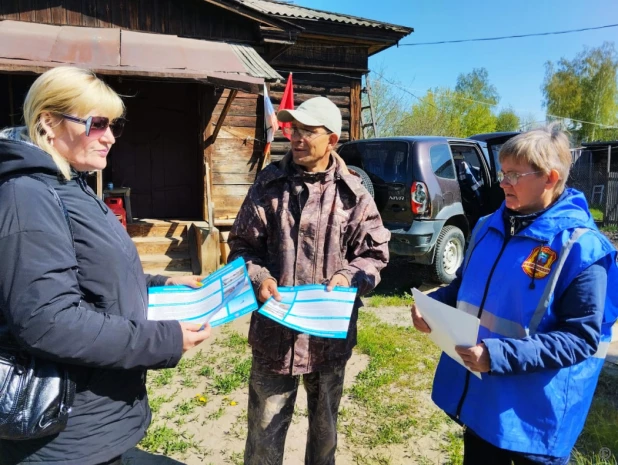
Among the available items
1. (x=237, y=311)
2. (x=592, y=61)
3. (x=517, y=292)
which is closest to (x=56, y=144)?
(x=237, y=311)

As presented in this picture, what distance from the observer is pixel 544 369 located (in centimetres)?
154

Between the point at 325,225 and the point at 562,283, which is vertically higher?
the point at 325,225

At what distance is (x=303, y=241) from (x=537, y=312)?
96 centimetres

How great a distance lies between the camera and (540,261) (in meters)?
1.58

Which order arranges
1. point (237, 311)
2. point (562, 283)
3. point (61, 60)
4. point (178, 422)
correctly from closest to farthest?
point (562, 283)
point (237, 311)
point (178, 422)
point (61, 60)

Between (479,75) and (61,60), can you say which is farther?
(479,75)

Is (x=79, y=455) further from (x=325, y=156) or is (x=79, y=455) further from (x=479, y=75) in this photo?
(x=479, y=75)

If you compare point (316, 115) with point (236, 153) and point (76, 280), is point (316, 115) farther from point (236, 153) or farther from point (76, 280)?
point (236, 153)

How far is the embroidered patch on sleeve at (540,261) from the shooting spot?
5.09ft

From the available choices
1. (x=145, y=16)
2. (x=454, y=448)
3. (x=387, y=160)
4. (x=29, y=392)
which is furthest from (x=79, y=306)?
(x=145, y=16)

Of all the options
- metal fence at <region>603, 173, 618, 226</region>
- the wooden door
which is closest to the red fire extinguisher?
the wooden door

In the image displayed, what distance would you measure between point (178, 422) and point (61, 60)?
4.86 metres

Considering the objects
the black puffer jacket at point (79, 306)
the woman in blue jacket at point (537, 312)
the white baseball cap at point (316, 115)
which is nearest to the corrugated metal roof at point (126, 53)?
the white baseball cap at point (316, 115)

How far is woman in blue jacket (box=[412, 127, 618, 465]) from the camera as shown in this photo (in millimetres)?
1495
